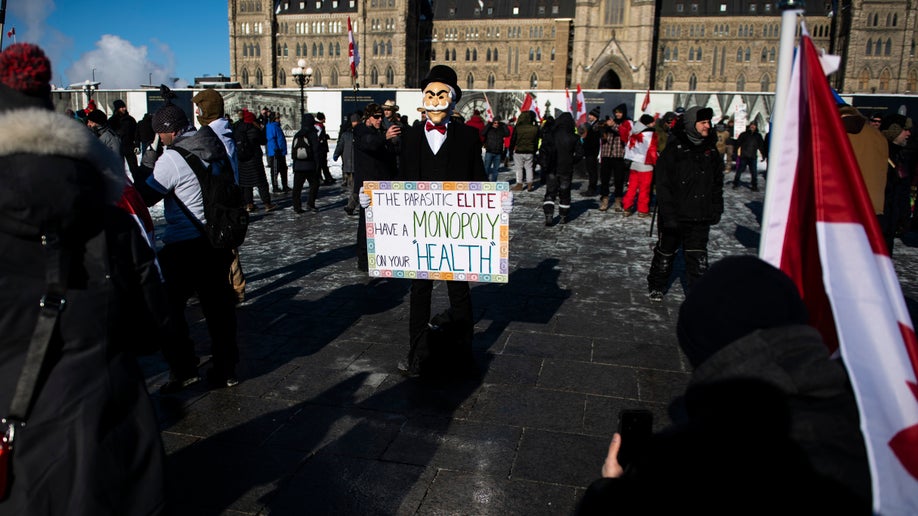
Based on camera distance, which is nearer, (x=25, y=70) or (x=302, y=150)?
(x=25, y=70)

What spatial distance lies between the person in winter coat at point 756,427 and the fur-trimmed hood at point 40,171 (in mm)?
1663

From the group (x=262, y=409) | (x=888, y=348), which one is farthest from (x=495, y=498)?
(x=888, y=348)

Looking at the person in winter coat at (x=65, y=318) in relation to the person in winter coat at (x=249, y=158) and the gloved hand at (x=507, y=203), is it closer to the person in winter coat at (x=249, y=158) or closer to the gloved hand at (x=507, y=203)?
the gloved hand at (x=507, y=203)

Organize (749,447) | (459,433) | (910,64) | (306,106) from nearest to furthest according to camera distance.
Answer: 1. (749,447)
2. (459,433)
3. (306,106)
4. (910,64)

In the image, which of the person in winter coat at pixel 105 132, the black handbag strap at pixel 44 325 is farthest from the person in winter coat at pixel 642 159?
the black handbag strap at pixel 44 325

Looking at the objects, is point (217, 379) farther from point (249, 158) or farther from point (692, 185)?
point (249, 158)

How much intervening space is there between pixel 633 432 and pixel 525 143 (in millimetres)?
12803

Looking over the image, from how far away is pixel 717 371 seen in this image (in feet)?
4.20

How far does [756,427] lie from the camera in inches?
47.9

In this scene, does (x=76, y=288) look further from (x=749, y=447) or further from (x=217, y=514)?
(x=749, y=447)

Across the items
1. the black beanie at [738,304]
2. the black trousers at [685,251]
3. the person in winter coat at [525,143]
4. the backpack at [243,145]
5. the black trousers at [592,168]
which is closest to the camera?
the black beanie at [738,304]

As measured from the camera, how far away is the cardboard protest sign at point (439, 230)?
444cm

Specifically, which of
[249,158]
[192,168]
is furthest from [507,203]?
[249,158]

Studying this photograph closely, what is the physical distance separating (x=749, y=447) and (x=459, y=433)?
2.70m
